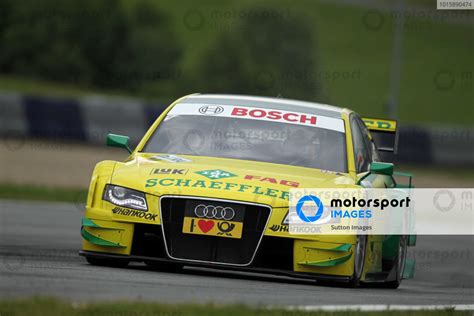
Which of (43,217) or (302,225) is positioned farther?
(43,217)

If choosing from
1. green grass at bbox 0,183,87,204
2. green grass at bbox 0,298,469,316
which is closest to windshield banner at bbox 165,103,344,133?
green grass at bbox 0,298,469,316

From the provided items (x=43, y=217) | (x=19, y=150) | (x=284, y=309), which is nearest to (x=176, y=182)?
(x=284, y=309)

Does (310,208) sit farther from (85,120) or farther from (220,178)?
(85,120)

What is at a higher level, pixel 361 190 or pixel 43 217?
pixel 361 190

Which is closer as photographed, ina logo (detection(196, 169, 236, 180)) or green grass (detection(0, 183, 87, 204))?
ina logo (detection(196, 169, 236, 180))

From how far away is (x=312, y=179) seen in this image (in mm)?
8953

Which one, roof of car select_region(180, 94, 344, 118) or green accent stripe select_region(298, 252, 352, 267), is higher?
roof of car select_region(180, 94, 344, 118)

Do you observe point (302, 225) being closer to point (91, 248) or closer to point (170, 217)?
point (170, 217)

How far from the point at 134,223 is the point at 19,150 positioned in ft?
53.5

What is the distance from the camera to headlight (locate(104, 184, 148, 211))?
28.2ft

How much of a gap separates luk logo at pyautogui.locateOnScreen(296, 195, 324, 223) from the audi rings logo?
46cm

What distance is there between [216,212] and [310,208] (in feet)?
2.13

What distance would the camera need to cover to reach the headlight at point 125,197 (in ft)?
28.2

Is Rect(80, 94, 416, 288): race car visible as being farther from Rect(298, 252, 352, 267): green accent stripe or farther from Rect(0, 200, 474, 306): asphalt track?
Rect(0, 200, 474, 306): asphalt track
